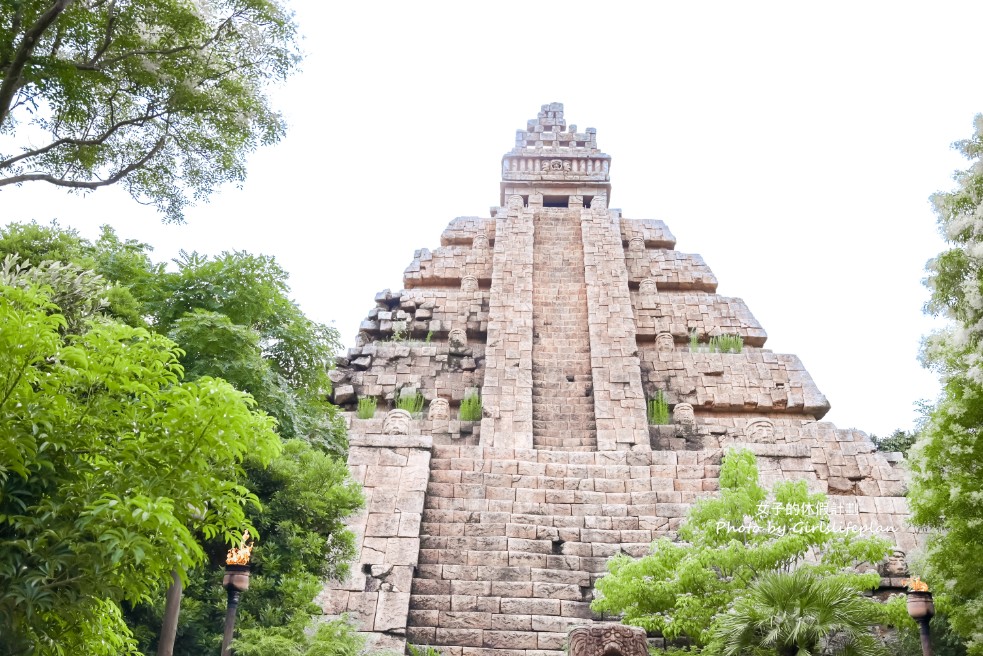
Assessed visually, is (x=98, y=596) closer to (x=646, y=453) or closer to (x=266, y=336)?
(x=266, y=336)

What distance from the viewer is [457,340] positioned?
16000 millimetres

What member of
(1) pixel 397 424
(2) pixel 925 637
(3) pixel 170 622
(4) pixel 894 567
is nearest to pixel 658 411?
(1) pixel 397 424

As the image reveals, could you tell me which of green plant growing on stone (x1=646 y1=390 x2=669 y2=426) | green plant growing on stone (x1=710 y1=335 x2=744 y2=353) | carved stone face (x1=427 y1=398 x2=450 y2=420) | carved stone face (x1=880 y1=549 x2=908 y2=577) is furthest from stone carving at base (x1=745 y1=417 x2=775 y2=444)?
carved stone face (x1=427 y1=398 x2=450 y2=420)

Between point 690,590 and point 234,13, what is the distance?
6.39 m

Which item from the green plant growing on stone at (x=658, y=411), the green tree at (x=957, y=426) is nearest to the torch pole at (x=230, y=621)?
the green tree at (x=957, y=426)

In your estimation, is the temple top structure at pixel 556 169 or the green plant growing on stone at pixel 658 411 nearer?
the green plant growing on stone at pixel 658 411

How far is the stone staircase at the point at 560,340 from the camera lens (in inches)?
543

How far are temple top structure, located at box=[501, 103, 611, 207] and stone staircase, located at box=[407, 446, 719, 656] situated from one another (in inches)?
383

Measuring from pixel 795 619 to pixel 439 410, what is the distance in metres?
8.75

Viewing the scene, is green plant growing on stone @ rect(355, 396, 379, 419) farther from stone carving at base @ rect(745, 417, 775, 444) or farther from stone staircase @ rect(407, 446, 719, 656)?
stone carving at base @ rect(745, 417, 775, 444)

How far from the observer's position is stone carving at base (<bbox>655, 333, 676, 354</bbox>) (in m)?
16.4

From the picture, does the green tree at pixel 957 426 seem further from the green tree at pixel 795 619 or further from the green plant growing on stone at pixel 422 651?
the green plant growing on stone at pixel 422 651

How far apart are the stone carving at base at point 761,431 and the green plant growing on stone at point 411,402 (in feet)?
18.5

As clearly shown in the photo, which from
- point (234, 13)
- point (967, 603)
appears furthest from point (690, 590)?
point (234, 13)
